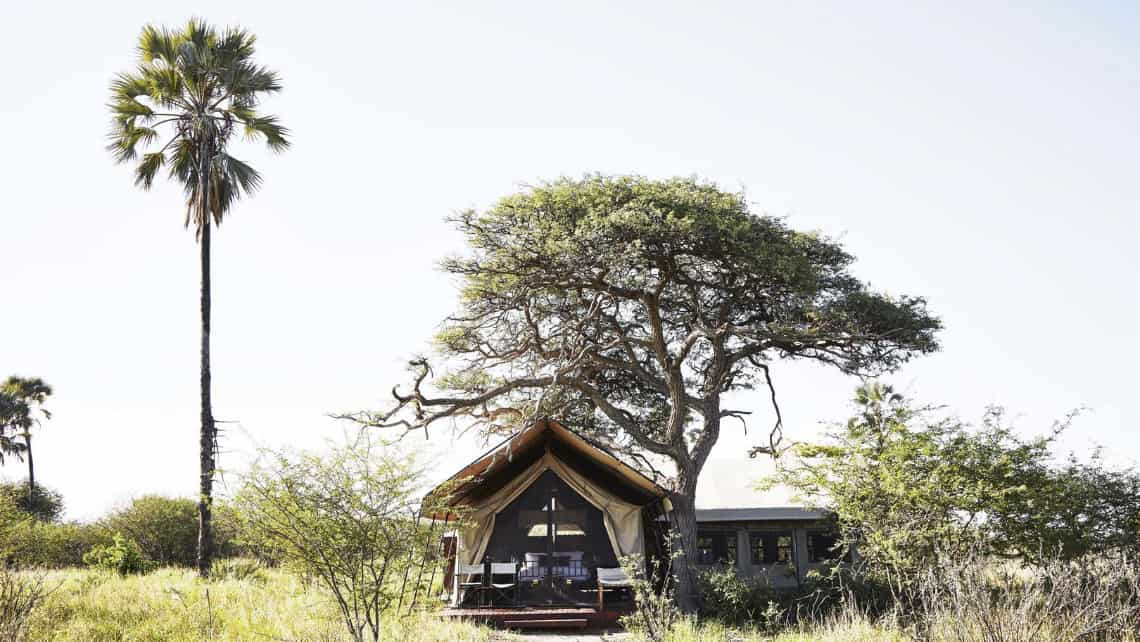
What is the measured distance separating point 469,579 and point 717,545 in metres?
8.93

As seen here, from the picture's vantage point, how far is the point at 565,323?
20344 millimetres

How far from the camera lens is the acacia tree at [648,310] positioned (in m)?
17.8

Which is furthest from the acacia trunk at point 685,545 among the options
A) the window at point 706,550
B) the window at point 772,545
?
the window at point 772,545

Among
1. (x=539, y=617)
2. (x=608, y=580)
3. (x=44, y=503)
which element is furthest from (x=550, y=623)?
(x=44, y=503)

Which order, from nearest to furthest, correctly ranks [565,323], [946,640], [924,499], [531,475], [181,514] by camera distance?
[946,640]
[924,499]
[531,475]
[565,323]
[181,514]

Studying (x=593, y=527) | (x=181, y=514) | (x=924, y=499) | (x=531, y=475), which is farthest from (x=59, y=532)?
(x=924, y=499)

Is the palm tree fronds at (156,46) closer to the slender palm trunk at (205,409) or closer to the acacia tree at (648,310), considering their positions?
the slender palm trunk at (205,409)

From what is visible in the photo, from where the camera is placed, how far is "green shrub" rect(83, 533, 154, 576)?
2095cm

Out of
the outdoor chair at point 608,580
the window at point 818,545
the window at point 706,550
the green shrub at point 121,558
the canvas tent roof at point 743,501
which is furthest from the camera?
the window at point 818,545

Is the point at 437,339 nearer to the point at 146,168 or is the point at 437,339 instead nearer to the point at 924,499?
the point at 146,168

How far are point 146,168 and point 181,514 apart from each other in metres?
11.4

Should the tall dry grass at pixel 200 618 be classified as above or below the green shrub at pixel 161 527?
below

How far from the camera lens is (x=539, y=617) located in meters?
16.2

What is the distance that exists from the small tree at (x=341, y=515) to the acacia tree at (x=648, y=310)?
733 centimetres
